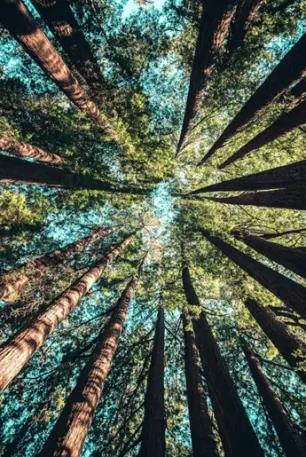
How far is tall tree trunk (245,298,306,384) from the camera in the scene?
593 centimetres

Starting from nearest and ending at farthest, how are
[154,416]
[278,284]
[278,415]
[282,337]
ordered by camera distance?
[154,416], [278,284], [278,415], [282,337]

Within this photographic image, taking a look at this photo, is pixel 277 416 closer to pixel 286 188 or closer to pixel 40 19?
pixel 286 188

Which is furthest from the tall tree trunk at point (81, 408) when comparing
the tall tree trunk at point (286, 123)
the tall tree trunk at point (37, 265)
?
the tall tree trunk at point (286, 123)

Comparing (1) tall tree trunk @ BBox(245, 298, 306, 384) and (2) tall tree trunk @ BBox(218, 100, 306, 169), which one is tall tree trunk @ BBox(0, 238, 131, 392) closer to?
(1) tall tree trunk @ BBox(245, 298, 306, 384)

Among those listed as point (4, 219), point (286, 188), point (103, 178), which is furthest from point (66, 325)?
point (286, 188)

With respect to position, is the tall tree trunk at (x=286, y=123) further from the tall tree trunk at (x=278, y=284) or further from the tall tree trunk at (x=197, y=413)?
the tall tree trunk at (x=197, y=413)

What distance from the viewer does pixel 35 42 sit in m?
5.62

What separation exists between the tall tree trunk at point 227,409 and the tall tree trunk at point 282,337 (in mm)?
1537

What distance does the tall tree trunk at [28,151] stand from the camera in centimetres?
722

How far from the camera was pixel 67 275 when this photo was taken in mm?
8930

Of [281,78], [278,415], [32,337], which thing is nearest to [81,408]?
[32,337]

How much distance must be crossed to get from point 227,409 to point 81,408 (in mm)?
2887

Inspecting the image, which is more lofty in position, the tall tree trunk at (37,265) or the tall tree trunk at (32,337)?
the tall tree trunk at (37,265)

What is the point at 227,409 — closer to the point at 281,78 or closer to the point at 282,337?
the point at 282,337
